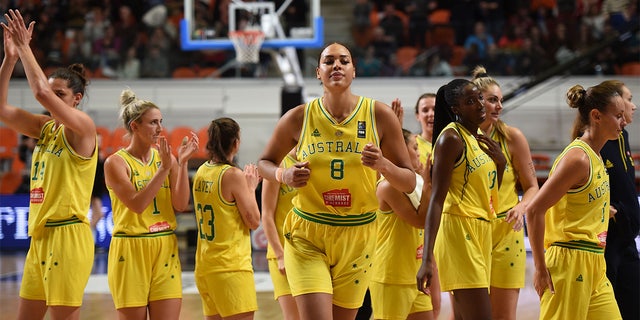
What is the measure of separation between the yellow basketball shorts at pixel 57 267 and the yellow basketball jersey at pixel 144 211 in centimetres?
33

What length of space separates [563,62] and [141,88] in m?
8.36

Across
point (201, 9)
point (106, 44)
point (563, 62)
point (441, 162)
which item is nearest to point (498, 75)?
point (563, 62)

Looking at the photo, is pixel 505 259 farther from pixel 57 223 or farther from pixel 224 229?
pixel 57 223

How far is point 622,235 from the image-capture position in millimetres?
4992

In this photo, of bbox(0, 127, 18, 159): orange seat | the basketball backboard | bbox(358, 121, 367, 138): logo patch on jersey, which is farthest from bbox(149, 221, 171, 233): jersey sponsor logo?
bbox(0, 127, 18, 159): orange seat

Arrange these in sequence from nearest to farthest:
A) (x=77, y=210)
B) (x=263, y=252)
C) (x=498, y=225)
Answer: (x=77, y=210)
(x=498, y=225)
(x=263, y=252)

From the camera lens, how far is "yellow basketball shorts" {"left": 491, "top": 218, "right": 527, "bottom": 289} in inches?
204

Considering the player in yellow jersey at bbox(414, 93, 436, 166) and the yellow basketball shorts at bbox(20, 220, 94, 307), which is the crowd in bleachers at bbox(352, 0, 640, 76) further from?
the yellow basketball shorts at bbox(20, 220, 94, 307)

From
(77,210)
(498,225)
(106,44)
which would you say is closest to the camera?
(77,210)

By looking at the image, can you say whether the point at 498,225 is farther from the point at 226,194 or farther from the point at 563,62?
the point at 563,62

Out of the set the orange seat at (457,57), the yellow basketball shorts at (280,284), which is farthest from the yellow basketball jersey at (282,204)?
the orange seat at (457,57)

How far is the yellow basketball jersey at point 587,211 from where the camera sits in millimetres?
4430

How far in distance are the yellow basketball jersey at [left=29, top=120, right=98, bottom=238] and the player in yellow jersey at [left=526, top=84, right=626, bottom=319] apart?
2.69 m

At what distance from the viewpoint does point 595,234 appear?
446cm
